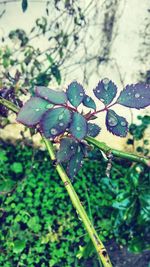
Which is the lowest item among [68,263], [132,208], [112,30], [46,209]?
[68,263]

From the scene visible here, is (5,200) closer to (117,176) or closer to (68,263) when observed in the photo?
(68,263)

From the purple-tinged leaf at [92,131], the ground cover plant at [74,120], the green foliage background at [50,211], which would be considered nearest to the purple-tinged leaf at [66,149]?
the ground cover plant at [74,120]

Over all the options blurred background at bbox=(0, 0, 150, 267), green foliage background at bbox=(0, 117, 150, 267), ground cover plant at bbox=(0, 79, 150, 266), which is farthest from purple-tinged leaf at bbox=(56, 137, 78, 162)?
blurred background at bbox=(0, 0, 150, 267)

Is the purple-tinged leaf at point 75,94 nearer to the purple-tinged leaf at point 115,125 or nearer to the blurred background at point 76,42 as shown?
the purple-tinged leaf at point 115,125

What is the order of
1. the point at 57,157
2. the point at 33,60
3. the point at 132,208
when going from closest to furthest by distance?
the point at 57,157 < the point at 132,208 < the point at 33,60

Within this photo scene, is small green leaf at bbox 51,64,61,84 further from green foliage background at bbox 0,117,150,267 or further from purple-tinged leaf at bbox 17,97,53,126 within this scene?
purple-tinged leaf at bbox 17,97,53,126

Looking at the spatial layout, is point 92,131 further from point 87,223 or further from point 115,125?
point 87,223

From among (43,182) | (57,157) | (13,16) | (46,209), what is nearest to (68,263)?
(46,209)
